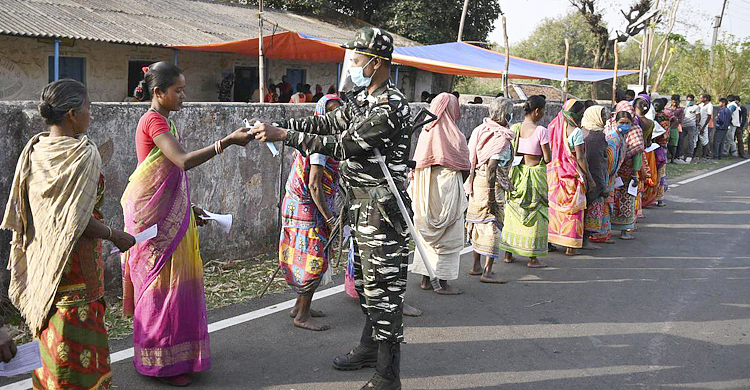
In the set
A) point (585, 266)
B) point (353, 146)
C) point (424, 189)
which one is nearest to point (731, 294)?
point (585, 266)

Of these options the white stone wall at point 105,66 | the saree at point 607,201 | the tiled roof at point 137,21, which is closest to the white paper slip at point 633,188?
the saree at point 607,201

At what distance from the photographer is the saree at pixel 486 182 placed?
670cm

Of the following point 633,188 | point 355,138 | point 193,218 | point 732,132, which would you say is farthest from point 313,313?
point 732,132

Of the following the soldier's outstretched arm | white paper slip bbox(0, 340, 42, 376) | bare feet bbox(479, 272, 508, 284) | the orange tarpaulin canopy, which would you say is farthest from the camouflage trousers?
the orange tarpaulin canopy

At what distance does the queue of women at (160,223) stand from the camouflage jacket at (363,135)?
1.51 feet

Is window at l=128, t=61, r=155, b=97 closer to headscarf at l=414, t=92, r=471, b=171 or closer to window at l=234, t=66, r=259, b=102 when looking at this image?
window at l=234, t=66, r=259, b=102

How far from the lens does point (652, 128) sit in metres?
10.2

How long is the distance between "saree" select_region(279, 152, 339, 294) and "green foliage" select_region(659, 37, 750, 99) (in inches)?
978

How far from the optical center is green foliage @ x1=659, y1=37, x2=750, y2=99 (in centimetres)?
2569

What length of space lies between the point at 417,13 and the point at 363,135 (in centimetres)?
2293

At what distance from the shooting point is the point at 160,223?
411cm

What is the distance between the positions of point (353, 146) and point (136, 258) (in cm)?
148

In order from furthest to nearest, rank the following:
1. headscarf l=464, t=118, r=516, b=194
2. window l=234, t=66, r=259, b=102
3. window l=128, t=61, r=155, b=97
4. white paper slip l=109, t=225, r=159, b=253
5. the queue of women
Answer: window l=234, t=66, r=259, b=102, window l=128, t=61, r=155, b=97, headscarf l=464, t=118, r=516, b=194, white paper slip l=109, t=225, r=159, b=253, the queue of women

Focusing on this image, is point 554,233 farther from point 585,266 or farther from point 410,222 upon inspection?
point 410,222
